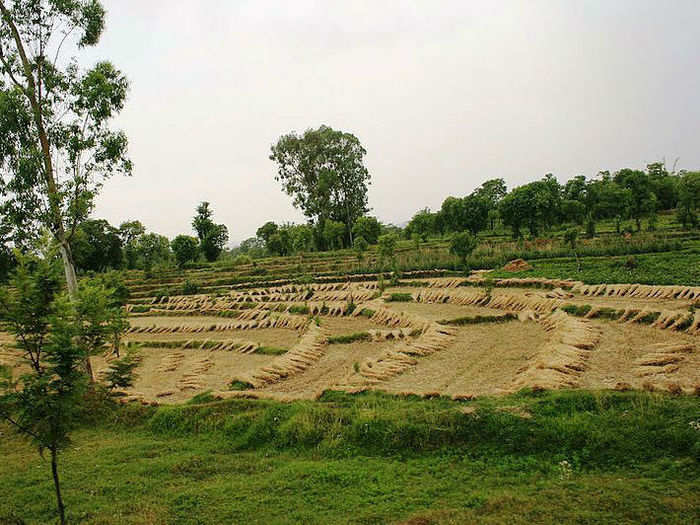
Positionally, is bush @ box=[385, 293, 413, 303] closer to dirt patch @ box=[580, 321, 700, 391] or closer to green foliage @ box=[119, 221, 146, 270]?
dirt patch @ box=[580, 321, 700, 391]

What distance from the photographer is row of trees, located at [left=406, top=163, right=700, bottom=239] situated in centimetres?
3675

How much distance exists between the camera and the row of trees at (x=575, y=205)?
36750 mm

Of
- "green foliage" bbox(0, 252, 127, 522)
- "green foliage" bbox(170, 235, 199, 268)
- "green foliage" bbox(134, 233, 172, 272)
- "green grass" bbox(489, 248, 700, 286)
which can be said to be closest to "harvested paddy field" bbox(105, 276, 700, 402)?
"green grass" bbox(489, 248, 700, 286)

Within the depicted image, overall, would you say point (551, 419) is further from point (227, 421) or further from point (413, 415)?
point (227, 421)

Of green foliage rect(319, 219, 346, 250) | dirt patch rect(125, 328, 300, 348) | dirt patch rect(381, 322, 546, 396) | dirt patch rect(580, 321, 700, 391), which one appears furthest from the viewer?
Answer: green foliage rect(319, 219, 346, 250)

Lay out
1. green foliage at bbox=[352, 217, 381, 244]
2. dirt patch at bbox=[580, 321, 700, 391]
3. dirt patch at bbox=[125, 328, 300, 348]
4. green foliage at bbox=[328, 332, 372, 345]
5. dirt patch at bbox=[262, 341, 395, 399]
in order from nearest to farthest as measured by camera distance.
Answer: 1. dirt patch at bbox=[580, 321, 700, 391]
2. dirt patch at bbox=[262, 341, 395, 399]
3. green foliage at bbox=[328, 332, 372, 345]
4. dirt patch at bbox=[125, 328, 300, 348]
5. green foliage at bbox=[352, 217, 381, 244]

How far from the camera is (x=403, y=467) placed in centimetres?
700

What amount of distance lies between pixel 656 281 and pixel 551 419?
13.5m

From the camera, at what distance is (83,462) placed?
8.45 meters

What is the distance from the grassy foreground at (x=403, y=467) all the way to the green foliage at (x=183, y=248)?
4365cm

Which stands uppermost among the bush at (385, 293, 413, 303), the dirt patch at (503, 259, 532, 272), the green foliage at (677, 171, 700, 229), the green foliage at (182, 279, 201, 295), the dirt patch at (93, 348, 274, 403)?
the green foliage at (677, 171, 700, 229)

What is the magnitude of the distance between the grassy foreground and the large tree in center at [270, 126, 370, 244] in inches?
2080

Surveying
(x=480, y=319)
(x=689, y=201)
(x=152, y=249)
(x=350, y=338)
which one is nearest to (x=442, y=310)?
(x=480, y=319)

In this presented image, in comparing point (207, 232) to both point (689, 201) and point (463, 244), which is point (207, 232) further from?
point (689, 201)
